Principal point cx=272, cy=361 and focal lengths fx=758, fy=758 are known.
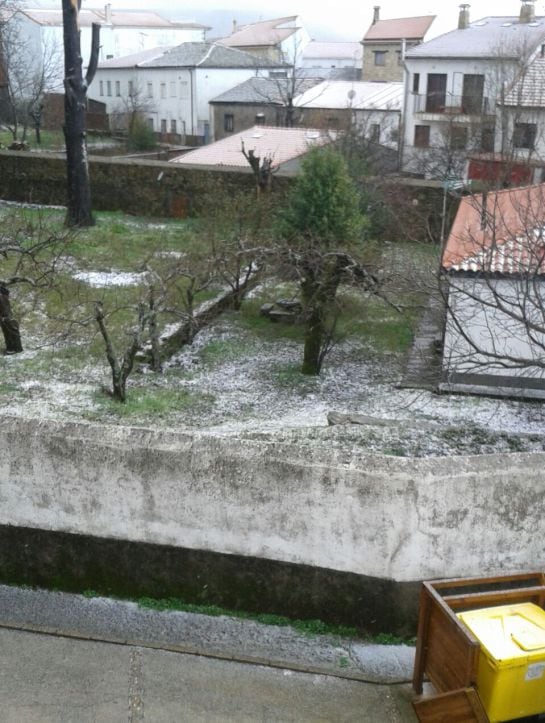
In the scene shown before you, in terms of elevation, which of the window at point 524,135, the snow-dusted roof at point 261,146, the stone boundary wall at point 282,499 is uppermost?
the window at point 524,135

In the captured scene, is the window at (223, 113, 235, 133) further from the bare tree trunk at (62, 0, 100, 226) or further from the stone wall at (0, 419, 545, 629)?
the stone wall at (0, 419, 545, 629)

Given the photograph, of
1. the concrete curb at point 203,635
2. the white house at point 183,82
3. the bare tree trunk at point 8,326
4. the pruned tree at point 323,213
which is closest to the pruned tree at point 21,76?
the white house at point 183,82

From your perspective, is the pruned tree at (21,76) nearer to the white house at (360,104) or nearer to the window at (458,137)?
the white house at (360,104)

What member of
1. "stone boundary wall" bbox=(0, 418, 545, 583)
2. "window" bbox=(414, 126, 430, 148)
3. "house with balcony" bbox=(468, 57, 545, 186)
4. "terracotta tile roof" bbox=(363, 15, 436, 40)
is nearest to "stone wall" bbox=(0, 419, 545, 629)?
"stone boundary wall" bbox=(0, 418, 545, 583)

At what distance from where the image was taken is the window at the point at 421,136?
35.3 meters

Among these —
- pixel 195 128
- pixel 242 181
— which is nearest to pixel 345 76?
pixel 195 128

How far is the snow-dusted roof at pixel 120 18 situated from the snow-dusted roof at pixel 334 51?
33.0 feet

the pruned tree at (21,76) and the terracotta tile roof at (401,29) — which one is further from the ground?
the terracotta tile roof at (401,29)

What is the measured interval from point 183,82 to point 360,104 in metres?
12.4

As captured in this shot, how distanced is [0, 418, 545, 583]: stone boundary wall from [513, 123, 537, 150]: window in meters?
25.4

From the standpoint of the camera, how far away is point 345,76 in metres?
53.2

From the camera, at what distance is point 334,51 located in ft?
205

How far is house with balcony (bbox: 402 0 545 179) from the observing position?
101ft

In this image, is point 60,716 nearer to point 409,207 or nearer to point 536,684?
point 536,684
